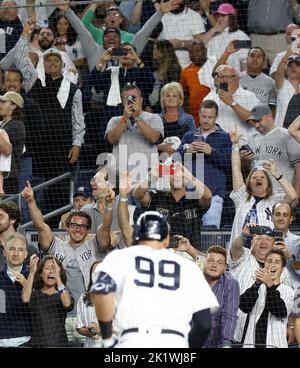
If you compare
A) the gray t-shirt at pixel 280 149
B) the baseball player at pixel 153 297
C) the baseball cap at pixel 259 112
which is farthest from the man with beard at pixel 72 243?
the baseball player at pixel 153 297

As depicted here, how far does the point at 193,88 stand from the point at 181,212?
5.47 feet

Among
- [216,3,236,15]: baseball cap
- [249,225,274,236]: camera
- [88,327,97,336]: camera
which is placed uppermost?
[216,3,236,15]: baseball cap

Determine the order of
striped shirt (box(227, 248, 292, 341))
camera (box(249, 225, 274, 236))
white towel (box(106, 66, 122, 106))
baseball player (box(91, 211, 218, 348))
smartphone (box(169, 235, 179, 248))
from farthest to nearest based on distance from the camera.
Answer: white towel (box(106, 66, 122, 106)) → smartphone (box(169, 235, 179, 248)) → camera (box(249, 225, 274, 236)) → striped shirt (box(227, 248, 292, 341)) → baseball player (box(91, 211, 218, 348))

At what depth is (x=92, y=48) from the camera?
41.9ft

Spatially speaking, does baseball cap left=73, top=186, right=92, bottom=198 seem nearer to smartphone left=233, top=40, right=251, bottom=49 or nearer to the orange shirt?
the orange shirt

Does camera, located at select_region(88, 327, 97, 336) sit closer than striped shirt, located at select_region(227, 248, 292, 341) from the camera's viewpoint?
Yes

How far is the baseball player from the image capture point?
7500 mm

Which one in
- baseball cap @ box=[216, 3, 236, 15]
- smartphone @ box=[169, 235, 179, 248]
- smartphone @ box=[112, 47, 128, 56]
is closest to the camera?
smartphone @ box=[169, 235, 179, 248]

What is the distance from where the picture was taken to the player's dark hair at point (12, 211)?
11203 mm

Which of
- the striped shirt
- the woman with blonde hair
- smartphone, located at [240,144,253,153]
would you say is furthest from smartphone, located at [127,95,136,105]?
the striped shirt

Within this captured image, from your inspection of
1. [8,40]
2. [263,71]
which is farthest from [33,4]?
Result: [263,71]

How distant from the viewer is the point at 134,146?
11578 millimetres

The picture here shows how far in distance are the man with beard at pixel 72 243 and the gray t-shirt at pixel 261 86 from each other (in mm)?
1935
